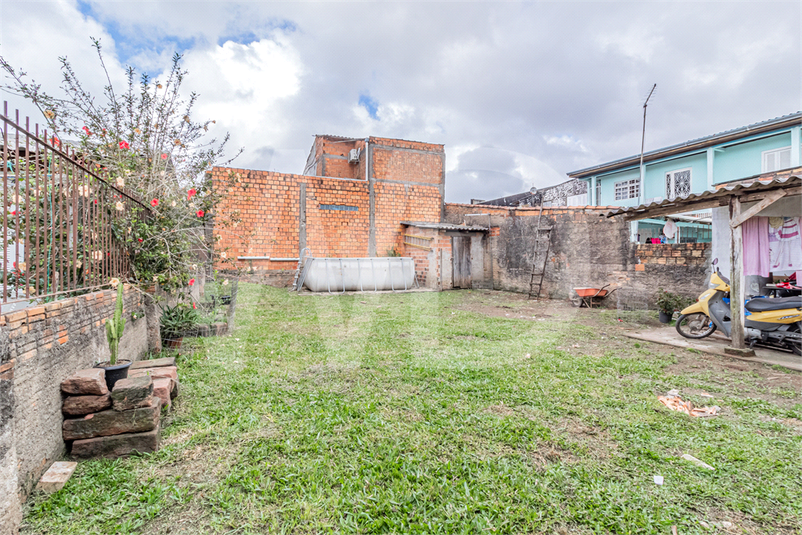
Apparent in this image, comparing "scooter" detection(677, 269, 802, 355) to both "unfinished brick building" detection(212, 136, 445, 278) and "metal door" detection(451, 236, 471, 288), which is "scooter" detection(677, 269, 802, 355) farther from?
"unfinished brick building" detection(212, 136, 445, 278)

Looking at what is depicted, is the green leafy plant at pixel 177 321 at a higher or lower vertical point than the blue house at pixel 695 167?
lower

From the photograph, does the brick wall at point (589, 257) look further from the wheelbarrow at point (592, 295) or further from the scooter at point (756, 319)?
the scooter at point (756, 319)

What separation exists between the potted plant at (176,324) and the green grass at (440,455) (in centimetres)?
77

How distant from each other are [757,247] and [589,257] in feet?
12.8

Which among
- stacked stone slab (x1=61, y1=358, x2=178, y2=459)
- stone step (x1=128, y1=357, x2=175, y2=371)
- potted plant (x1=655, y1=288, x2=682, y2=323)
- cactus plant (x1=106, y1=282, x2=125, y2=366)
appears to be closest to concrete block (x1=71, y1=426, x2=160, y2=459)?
stacked stone slab (x1=61, y1=358, x2=178, y2=459)

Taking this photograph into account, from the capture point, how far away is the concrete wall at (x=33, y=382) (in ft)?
5.72

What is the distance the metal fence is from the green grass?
119 cm

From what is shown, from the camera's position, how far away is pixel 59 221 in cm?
274

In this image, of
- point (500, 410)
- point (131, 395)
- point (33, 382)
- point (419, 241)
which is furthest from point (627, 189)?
point (33, 382)

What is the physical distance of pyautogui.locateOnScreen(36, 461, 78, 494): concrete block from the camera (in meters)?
1.99

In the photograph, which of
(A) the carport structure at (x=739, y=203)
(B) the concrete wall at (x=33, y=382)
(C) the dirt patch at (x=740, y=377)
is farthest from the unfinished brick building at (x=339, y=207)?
(C) the dirt patch at (x=740, y=377)

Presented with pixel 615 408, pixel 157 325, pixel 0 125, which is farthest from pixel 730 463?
pixel 157 325

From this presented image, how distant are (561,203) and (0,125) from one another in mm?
19704

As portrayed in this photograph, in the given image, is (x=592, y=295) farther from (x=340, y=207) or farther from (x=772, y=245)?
(x=340, y=207)
